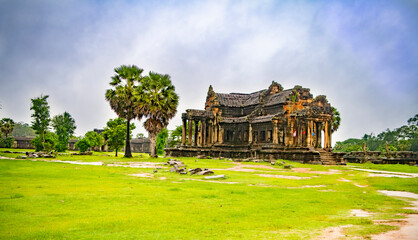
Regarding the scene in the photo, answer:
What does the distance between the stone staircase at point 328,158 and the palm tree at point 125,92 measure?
2325 centimetres

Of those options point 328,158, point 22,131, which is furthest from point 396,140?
point 22,131

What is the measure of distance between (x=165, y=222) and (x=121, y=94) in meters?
38.5

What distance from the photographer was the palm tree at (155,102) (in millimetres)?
44237

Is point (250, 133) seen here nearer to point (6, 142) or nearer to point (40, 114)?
point (40, 114)

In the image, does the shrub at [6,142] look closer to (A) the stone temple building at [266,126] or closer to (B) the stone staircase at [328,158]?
(A) the stone temple building at [266,126]

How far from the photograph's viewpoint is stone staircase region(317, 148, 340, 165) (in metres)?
38.9

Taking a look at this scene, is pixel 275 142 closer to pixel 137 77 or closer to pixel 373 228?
pixel 137 77

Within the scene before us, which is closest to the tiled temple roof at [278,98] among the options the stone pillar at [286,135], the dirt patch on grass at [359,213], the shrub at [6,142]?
the stone pillar at [286,135]

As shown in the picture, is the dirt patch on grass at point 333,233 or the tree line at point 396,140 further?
the tree line at point 396,140

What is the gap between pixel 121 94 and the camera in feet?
147

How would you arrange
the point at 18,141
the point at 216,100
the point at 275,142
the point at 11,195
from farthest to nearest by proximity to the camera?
the point at 18,141, the point at 216,100, the point at 275,142, the point at 11,195

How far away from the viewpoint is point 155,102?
145 ft

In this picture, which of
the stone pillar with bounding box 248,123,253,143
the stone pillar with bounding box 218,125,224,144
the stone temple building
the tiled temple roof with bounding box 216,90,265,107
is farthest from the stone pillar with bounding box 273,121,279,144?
the stone pillar with bounding box 218,125,224,144

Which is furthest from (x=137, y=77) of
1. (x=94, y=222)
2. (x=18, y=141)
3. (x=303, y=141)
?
(x=18, y=141)
